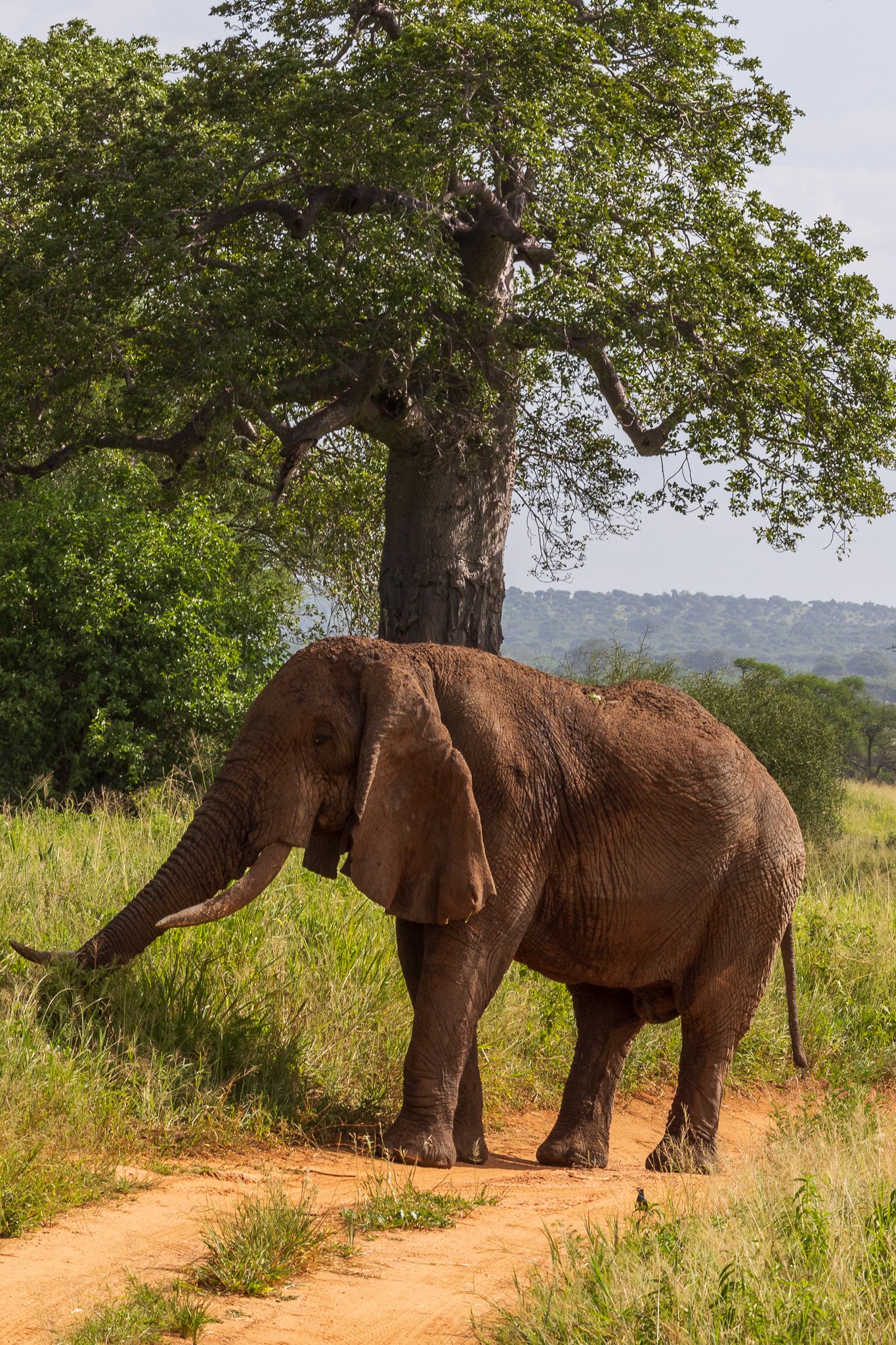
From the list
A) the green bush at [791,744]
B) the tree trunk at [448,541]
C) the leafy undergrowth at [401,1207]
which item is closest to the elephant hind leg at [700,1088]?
the leafy undergrowth at [401,1207]

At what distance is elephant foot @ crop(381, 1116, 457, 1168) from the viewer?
5586 millimetres

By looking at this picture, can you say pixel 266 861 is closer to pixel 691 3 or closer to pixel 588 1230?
pixel 588 1230

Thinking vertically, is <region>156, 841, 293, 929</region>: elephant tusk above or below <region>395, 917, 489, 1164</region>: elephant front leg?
above

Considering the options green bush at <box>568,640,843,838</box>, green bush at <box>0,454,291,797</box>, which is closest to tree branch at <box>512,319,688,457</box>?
green bush at <box>0,454,291,797</box>

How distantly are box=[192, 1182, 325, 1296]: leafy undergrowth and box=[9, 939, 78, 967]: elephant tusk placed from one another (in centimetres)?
164

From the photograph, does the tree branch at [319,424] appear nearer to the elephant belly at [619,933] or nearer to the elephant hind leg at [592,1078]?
the elephant hind leg at [592,1078]

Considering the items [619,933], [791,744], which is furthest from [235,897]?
[791,744]

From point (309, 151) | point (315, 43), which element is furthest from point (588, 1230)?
point (315, 43)

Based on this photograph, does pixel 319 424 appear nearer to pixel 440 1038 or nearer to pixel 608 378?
pixel 608 378

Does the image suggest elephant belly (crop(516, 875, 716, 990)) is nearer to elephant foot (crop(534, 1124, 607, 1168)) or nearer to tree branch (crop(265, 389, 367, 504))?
elephant foot (crop(534, 1124, 607, 1168))

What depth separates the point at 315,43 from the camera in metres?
14.5

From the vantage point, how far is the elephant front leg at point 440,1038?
5609 millimetres

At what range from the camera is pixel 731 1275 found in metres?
3.76

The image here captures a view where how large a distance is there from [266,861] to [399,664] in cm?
95
